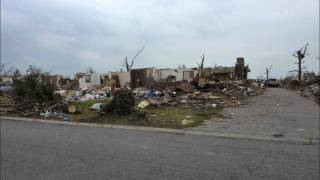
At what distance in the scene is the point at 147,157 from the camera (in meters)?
8.83

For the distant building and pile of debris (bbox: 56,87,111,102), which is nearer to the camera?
pile of debris (bbox: 56,87,111,102)

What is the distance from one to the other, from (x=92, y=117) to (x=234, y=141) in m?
6.91

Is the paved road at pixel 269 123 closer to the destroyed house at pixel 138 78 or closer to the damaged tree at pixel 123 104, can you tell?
the damaged tree at pixel 123 104

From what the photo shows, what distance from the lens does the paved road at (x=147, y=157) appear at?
737cm

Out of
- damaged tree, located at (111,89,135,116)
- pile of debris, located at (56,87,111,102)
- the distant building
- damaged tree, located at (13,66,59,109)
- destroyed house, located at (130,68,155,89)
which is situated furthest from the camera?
the distant building

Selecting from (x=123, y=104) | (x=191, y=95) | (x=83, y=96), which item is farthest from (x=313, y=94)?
(x=123, y=104)

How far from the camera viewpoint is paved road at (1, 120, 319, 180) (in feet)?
24.2

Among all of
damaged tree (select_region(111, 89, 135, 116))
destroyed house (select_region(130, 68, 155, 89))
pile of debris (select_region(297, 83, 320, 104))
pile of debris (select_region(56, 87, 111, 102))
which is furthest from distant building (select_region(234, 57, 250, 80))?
damaged tree (select_region(111, 89, 135, 116))

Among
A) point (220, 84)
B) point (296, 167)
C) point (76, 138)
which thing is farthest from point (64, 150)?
point (220, 84)

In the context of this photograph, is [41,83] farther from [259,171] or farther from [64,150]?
[259,171]

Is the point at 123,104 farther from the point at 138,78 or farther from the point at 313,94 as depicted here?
the point at 138,78

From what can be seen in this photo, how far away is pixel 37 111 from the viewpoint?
18.7m

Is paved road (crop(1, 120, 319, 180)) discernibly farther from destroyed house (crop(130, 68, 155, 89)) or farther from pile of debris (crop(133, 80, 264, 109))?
destroyed house (crop(130, 68, 155, 89))

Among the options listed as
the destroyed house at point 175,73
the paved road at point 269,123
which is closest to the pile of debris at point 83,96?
the paved road at point 269,123
